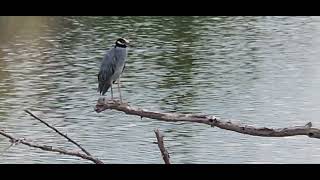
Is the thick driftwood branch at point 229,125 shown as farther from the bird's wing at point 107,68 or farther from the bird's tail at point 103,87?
the bird's tail at point 103,87

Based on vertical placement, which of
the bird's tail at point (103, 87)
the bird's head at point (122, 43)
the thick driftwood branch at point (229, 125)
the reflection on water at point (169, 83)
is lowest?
the reflection on water at point (169, 83)

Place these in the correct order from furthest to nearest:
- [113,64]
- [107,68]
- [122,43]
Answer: [107,68]
[113,64]
[122,43]

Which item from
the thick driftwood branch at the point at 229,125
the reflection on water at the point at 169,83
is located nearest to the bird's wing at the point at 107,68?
the thick driftwood branch at the point at 229,125

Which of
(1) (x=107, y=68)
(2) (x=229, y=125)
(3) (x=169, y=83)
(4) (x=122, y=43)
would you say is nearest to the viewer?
(2) (x=229, y=125)

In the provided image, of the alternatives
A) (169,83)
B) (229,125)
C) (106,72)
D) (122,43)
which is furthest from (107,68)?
(169,83)

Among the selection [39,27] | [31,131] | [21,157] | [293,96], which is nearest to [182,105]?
[293,96]

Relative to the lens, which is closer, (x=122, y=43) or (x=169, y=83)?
(x=122, y=43)

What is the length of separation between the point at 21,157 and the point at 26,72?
10.1ft

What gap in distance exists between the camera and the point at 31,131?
20.2ft

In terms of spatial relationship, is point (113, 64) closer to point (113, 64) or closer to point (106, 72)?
point (113, 64)

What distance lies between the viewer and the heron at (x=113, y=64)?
2.48 meters

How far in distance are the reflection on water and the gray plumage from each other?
7.96 feet

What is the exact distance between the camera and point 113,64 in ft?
8.54
